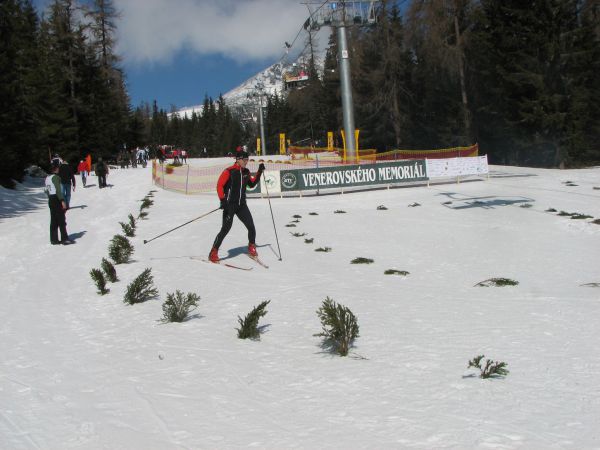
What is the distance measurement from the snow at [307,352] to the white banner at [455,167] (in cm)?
1327

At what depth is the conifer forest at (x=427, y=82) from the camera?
118 ft

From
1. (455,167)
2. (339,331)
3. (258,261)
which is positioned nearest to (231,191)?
(258,261)

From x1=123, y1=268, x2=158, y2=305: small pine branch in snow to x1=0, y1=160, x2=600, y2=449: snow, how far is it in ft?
0.45

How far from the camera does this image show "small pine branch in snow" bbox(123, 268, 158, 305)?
7.38 meters

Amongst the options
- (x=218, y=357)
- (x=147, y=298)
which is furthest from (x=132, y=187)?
(x=218, y=357)

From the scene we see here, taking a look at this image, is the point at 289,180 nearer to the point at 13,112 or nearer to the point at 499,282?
the point at 13,112

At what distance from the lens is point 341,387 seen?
4.27 meters

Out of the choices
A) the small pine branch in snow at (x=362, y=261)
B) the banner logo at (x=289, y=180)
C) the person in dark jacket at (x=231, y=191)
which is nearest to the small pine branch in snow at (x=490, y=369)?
the small pine branch in snow at (x=362, y=261)

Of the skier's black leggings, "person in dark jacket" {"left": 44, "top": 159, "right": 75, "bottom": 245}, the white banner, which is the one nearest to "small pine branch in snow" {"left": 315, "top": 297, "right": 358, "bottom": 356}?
the skier's black leggings

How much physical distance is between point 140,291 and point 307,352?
11.0 ft

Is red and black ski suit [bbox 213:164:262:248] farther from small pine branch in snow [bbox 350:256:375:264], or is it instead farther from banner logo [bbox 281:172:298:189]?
banner logo [bbox 281:172:298:189]

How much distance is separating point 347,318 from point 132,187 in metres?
25.2

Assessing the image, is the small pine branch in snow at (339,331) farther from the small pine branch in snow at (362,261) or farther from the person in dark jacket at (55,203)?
the person in dark jacket at (55,203)

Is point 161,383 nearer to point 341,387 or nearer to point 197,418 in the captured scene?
point 197,418
